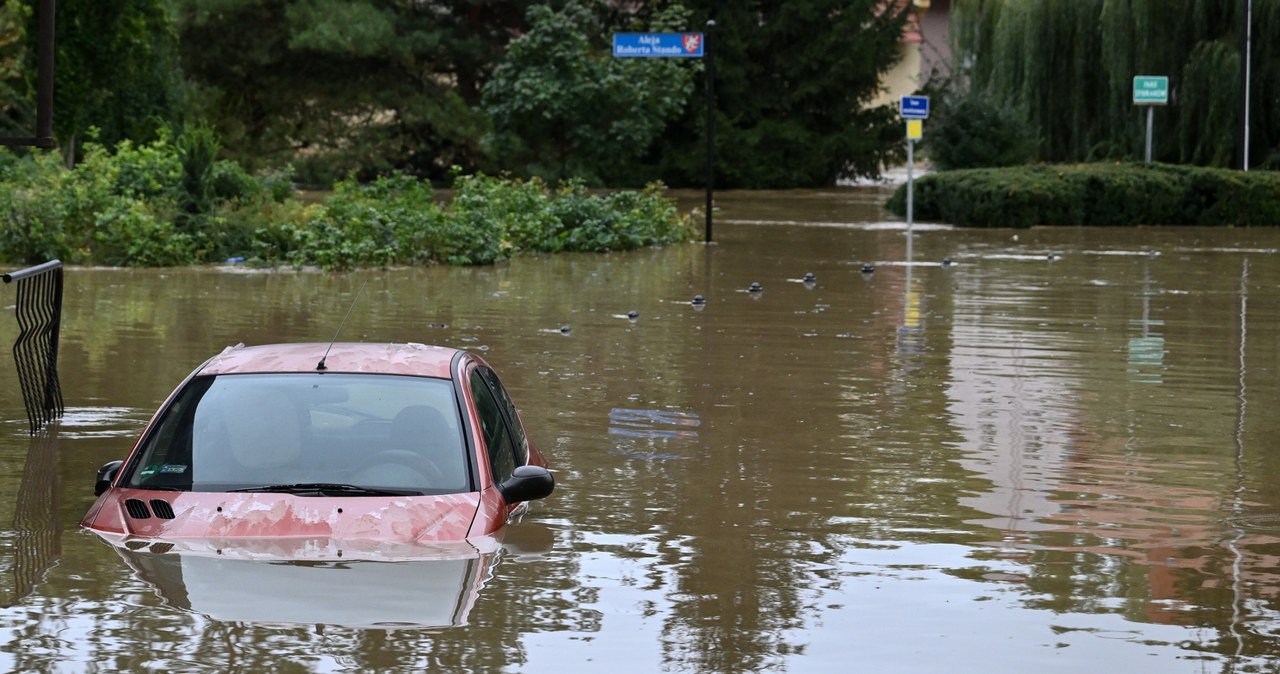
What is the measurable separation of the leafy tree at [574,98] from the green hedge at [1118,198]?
14415mm

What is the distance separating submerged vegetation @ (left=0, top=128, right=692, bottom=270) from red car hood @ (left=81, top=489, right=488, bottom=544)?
1791 cm

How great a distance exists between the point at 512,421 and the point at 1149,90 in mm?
33055

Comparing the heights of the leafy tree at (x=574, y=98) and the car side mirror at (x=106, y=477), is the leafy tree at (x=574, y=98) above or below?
above

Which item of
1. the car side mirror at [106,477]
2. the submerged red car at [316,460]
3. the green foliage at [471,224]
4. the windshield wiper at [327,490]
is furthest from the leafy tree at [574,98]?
the windshield wiper at [327,490]

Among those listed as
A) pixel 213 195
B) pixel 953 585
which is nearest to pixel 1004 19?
pixel 213 195

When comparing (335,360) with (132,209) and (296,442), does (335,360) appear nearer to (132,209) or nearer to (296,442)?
(296,442)

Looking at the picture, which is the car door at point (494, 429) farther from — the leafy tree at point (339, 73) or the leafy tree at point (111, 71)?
the leafy tree at point (339, 73)

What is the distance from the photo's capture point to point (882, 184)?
6078 cm

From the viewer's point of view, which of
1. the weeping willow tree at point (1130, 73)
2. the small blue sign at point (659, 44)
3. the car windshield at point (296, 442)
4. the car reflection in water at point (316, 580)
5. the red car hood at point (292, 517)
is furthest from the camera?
the weeping willow tree at point (1130, 73)

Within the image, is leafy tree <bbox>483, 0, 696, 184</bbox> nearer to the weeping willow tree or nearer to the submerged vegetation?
the weeping willow tree

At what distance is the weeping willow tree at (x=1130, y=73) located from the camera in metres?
42.7

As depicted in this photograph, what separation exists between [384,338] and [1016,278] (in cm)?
1136

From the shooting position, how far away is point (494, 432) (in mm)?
8602

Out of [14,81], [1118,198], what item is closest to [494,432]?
[1118,198]
